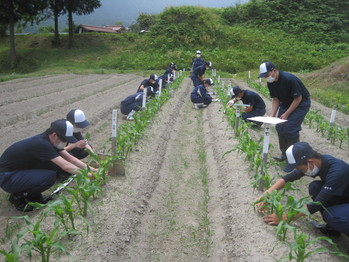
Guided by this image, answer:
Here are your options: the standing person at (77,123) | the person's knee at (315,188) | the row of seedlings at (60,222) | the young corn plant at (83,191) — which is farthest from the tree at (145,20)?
the person's knee at (315,188)

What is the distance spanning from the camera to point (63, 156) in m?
4.30

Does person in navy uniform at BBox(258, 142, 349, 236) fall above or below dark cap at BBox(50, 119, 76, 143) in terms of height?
below

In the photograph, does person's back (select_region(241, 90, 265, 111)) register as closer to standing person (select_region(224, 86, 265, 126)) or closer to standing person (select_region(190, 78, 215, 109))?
standing person (select_region(224, 86, 265, 126))

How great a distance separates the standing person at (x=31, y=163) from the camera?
3934 mm

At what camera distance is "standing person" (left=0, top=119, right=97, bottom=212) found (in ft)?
12.9

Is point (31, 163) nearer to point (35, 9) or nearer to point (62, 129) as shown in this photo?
point (62, 129)

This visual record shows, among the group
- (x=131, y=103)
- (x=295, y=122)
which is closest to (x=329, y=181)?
(x=295, y=122)

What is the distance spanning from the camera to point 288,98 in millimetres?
5641

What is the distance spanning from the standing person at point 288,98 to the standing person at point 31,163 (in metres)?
3.16

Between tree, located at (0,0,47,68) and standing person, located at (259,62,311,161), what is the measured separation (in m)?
24.3

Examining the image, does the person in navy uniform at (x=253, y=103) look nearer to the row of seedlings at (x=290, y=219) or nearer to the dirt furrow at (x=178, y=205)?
the dirt furrow at (x=178, y=205)

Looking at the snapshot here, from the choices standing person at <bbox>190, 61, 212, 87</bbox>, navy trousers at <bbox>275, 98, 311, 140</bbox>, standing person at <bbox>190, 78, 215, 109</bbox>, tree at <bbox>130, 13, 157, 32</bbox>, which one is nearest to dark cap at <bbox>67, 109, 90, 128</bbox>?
navy trousers at <bbox>275, 98, 311, 140</bbox>

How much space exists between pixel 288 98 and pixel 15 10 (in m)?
25.3

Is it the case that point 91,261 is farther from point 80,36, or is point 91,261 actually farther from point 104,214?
point 80,36
